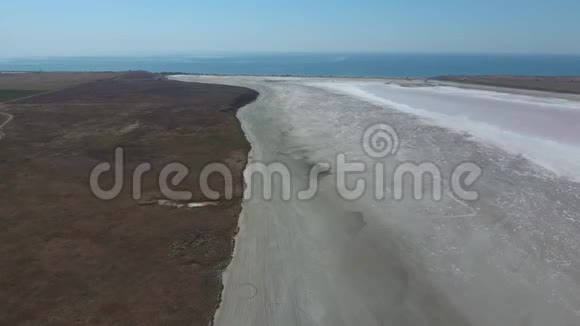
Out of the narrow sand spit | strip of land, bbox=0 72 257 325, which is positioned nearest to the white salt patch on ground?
the narrow sand spit

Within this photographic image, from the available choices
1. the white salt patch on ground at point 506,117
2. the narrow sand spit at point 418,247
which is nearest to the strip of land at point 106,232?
the narrow sand spit at point 418,247

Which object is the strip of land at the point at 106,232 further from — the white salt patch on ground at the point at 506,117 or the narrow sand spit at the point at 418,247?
the white salt patch on ground at the point at 506,117

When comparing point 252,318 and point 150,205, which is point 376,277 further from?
point 150,205

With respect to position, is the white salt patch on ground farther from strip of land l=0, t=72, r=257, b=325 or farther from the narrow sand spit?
strip of land l=0, t=72, r=257, b=325

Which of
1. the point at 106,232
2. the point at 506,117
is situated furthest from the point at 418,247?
the point at 506,117

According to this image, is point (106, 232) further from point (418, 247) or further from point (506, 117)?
point (506, 117)
